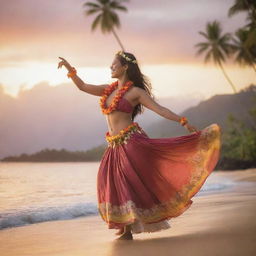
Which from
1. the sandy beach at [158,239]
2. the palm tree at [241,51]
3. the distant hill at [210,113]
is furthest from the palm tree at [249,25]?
the distant hill at [210,113]

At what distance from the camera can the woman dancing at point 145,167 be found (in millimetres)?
4949

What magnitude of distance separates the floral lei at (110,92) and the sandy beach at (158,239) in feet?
3.86

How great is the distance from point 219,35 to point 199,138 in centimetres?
3556

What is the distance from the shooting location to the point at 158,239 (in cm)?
482

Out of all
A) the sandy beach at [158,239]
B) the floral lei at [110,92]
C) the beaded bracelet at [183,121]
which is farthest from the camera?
the floral lei at [110,92]

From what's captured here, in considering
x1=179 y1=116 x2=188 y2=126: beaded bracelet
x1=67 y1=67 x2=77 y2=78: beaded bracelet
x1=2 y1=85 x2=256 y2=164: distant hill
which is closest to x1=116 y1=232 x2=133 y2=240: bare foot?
x1=179 y1=116 x2=188 y2=126: beaded bracelet

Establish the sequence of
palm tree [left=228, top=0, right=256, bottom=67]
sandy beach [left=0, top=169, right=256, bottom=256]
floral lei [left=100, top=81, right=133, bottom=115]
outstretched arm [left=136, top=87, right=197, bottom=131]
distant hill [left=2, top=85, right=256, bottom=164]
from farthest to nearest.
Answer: distant hill [left=2, top=85, right=256, bottom=164] < palm tree [left=228, top=0, right=256, bottom=67] < floral lei [left=100, top=81, right=133, bottom=115] < outstretched arm [left=136, top=87, right=197, bottom=131] < sandy beach [left=0, top=169, right=256, bottom=256]

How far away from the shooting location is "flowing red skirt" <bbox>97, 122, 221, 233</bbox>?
16.2ft

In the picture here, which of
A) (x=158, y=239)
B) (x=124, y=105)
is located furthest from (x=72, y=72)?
(x=158, y=239)

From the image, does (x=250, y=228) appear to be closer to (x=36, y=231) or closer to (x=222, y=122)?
(x=36, y=231)

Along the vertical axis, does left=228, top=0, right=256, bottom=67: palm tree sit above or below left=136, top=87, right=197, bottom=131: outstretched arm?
above

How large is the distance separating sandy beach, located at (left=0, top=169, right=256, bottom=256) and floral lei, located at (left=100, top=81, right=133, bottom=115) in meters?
1.18

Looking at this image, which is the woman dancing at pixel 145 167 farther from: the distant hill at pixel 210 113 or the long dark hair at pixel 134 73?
the distant hill at pixel 210 113

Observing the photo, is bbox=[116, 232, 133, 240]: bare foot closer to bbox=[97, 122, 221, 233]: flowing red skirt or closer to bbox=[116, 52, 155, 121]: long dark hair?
bbox=[97, 122, 221, 233]: flowing red skirt
